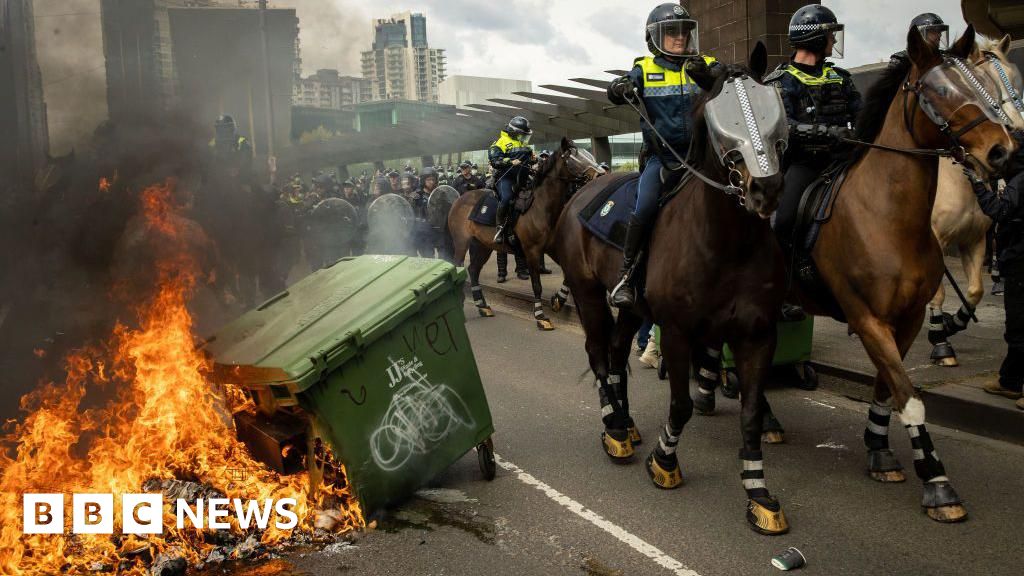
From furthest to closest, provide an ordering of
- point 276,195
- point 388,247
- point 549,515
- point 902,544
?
point 388,247, point 276,195, point 549,515, point 902,544

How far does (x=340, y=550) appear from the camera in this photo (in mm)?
4859

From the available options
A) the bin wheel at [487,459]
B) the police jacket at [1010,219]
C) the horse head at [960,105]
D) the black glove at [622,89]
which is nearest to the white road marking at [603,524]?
the bin wheel at [487,459]

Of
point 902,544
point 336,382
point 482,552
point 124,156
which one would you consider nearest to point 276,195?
point 124,156

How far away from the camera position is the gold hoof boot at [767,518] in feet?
15.9

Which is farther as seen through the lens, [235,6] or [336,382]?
[235,6]

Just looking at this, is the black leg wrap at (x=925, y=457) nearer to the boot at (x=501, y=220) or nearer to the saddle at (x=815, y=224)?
the saddle at (x=815, y=224)

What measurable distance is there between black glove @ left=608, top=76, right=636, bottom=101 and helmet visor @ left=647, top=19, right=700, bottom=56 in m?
0.31

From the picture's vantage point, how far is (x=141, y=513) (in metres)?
4.82

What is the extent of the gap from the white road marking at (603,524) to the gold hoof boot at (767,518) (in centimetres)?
60

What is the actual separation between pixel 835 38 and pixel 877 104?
88 centimetres

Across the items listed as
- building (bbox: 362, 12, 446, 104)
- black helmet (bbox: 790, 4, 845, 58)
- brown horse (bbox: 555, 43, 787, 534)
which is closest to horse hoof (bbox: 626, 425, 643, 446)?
brown horse (bbox: 555, 43, 787, 534)

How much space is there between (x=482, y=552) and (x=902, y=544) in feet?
7.31

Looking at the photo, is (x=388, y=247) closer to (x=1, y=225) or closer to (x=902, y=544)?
(x=1, y=225)

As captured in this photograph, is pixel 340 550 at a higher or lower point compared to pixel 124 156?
lower
